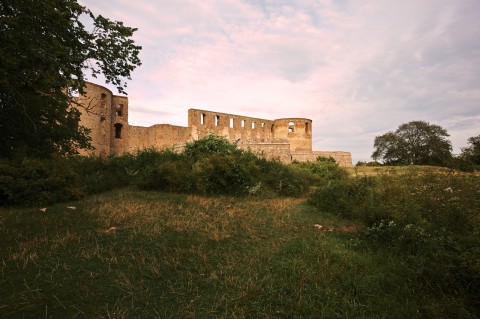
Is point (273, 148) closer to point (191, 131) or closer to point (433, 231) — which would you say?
point (191, 131)

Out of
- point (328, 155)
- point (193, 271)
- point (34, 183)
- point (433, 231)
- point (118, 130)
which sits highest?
point (118, 130)

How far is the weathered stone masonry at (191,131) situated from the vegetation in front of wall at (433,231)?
532 inches

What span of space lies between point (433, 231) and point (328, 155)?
80.4 feet

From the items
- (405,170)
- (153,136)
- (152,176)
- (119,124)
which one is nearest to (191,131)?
(153,136)

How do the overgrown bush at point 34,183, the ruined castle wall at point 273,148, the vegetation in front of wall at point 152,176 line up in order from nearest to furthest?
the overgrown bush at point 34,183, the vegetation in front of wall at point 152,176, the ruined castle wall at point 273,148

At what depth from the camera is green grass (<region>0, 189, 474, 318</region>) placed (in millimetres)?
2559

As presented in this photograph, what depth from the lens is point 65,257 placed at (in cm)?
350

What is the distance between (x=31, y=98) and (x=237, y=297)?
737 centimetres

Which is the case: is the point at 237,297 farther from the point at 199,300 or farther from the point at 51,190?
the point at 51,190

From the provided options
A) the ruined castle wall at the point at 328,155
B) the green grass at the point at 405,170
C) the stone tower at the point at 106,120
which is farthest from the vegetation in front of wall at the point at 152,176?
Answer: the stone tower at the point at 106,120

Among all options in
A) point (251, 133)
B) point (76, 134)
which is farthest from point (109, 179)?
point (251, 133)

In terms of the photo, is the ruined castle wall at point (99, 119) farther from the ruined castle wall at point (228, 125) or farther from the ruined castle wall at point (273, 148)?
the ruined castle wall at point (273, 148)

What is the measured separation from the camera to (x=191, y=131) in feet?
100

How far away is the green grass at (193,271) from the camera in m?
2.56
